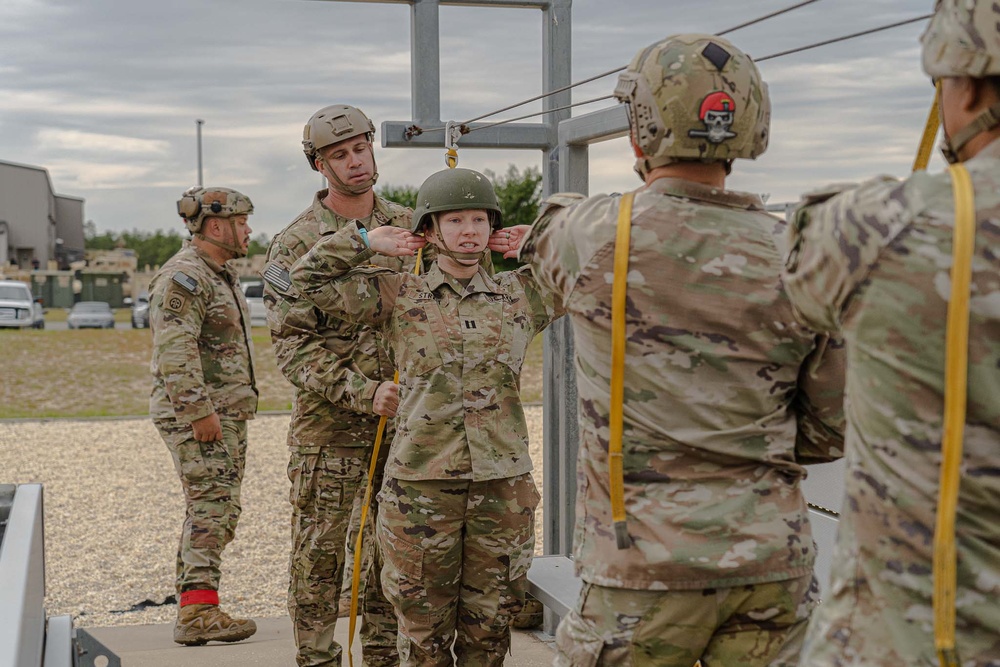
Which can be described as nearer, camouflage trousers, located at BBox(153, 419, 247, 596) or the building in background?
camouflage trousers, located at BBox(153, 419, 247, 596)

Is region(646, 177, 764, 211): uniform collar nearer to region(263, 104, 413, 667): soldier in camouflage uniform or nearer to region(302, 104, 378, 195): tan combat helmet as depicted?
region(263, 104, 413, 667): soldier in camouflage uniform

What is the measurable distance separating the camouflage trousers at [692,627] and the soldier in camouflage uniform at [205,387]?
142 inches

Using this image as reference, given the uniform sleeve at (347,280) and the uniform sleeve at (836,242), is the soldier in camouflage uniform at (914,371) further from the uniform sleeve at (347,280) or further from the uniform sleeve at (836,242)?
the uniform sleeve at (347,280)

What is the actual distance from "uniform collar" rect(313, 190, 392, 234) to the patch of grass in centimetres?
1130

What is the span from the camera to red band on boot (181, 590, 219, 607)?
5.62 meters

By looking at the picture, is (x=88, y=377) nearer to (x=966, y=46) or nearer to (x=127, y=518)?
(x=127, y=518)

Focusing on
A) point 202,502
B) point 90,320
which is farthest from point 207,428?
point 90,320

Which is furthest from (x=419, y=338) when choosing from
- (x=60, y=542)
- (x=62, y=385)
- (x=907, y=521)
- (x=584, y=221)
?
(x=62, y=385)

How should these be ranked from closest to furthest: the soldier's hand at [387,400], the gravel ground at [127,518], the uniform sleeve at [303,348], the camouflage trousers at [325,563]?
the soldier's hand at [387,400], the uniform sleeve at [303,348], the camouflage trousers at [325,563], the gravel ground at [127,518]


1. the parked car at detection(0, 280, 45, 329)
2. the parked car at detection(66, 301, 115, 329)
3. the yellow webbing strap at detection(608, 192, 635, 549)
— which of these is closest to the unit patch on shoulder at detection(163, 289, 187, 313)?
the yellow webbing strap at detection(608, 192, 635, 549)

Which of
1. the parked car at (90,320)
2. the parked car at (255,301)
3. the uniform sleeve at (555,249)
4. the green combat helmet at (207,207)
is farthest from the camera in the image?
the parked car at (90,320)

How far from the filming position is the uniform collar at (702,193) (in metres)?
2.37

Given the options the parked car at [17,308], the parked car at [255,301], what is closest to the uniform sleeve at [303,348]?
the parked car at [255,301]

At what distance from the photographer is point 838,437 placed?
96.3 inches
